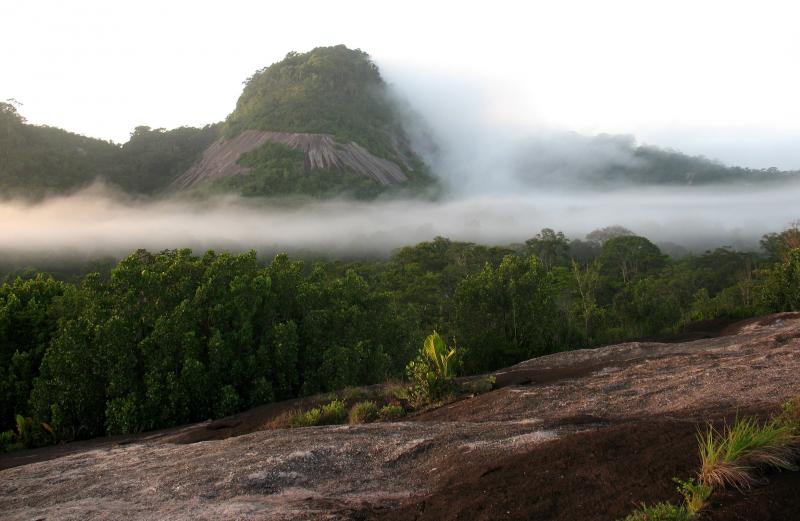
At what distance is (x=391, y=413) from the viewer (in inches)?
538

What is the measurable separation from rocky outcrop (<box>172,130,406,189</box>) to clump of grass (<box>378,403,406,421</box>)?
102 metres

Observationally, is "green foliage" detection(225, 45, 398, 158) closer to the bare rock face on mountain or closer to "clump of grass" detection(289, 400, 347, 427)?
"clump of grass" detection(289, 400, 347, 427)

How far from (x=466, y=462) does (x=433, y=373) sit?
656cm

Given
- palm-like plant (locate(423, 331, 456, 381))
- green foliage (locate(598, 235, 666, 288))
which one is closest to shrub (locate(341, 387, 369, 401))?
palm-like plant (locate(423, 331, 456, 381))

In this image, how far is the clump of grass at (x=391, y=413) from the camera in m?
13.5

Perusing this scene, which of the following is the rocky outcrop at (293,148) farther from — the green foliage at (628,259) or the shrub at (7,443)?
the shrub at (7,443)

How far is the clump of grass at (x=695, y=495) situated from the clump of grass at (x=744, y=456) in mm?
194

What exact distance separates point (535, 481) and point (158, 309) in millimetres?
19067

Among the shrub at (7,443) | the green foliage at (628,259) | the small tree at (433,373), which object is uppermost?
the small tree at (433,373)

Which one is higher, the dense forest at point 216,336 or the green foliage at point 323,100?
the green foliage at point 323,100

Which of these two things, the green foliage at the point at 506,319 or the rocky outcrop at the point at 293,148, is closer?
the green foliage at the point at 506,319

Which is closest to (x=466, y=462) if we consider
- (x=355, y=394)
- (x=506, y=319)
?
(x=355, y=394)

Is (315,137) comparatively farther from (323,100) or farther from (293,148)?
(323,100)

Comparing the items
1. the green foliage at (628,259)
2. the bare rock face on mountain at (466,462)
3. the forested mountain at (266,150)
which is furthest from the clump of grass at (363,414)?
the forested mountain at (266,150)
